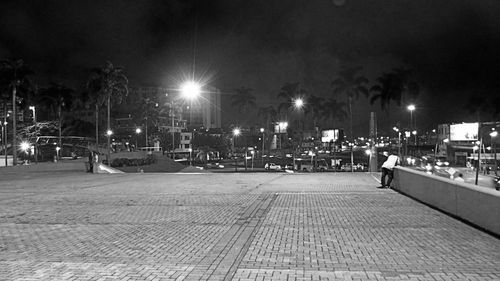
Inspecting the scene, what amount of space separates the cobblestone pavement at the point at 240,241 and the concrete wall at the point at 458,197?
286 millimetres

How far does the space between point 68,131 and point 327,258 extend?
70.1 m

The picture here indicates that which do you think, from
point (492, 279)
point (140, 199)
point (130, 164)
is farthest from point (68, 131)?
point (492, 279)

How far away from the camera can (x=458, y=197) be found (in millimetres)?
9586

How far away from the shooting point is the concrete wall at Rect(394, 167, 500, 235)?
7.96m

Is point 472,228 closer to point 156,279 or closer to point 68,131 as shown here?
point 156,279

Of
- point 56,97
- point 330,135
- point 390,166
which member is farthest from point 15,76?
point 330,135

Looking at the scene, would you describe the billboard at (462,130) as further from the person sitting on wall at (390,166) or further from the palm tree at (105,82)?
the person sitting on wall at (390,166)

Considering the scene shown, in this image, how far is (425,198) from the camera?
1188 centimetres

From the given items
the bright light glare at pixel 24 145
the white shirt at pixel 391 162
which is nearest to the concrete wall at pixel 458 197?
the white shirt at pixel 391 162

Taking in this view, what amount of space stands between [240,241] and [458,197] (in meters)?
5.15

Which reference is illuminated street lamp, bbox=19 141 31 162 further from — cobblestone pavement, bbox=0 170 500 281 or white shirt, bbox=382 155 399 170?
white shirt, bbox=382 155 399 170

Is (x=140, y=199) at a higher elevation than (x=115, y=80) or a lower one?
lower

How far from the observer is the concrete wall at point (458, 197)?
7.96 metres

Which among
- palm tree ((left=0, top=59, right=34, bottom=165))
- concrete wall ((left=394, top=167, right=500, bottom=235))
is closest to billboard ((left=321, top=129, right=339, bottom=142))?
palm tree ((left=0, top=59, right=34, bottom=165))
